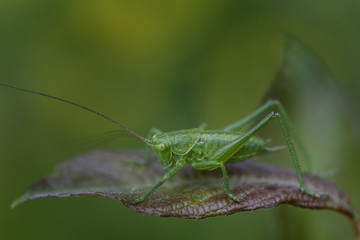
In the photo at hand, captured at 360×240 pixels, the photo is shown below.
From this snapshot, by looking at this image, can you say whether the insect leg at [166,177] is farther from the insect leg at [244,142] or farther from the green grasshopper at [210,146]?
the insect leg at [244,142]

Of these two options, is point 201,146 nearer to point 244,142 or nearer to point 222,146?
point 222,146

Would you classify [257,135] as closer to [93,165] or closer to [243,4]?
[93,165]

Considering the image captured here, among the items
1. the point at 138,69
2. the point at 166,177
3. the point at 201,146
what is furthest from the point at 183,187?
the point at 138,69

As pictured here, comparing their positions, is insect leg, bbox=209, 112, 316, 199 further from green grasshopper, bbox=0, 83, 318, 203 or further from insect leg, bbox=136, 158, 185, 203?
insect leg, bbox=136, 158, 185, 203

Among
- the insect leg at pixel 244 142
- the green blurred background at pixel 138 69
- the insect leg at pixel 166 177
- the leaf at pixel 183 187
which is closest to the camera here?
the leaf at pixel 183 187

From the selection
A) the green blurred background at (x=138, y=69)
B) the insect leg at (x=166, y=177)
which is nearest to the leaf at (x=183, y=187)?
the insect leg at (x=166, y=177)

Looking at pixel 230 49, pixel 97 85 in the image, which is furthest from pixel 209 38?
pixel 97 85

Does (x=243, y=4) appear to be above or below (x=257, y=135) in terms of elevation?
above
